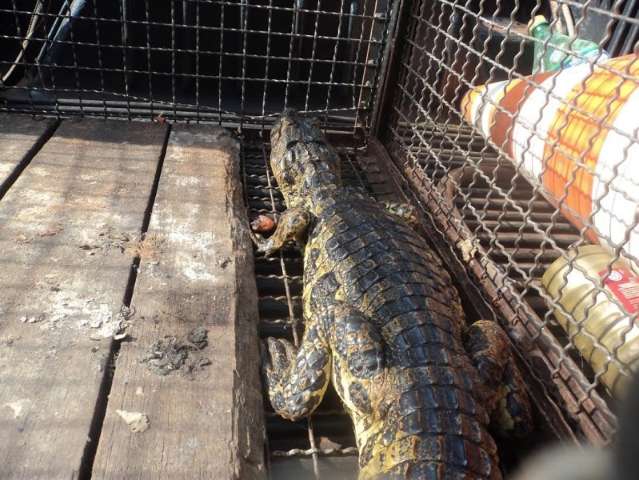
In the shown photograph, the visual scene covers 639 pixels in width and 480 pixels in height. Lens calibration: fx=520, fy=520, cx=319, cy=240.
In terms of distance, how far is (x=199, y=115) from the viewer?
11.9 ft

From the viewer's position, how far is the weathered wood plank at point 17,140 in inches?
105

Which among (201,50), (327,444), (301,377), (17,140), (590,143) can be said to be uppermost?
(590,143)

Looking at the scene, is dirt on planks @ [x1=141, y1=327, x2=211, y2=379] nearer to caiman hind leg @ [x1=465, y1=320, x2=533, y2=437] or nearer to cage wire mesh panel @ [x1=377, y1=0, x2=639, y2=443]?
Answer: caiman hind leg @ [x1=465, y1=320, x2=533, y2=437]

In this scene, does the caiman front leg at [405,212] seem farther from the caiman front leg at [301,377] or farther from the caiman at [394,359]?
the caiman front leg at [301,377]

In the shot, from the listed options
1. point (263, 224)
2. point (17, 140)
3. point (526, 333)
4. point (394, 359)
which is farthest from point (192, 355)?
point (17, 140)

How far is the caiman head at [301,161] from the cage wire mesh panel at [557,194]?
57 centimetres

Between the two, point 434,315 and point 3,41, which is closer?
point 434,315

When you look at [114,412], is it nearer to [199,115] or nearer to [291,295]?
[291,295]

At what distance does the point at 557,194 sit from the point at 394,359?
1334 millimetres

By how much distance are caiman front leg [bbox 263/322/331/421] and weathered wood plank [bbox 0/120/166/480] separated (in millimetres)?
607

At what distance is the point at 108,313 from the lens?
1937 mm

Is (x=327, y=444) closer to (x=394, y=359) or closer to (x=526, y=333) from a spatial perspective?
(x=394, y=359)

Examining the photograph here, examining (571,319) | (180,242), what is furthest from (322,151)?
(571,319)

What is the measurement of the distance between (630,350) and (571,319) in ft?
0.91
